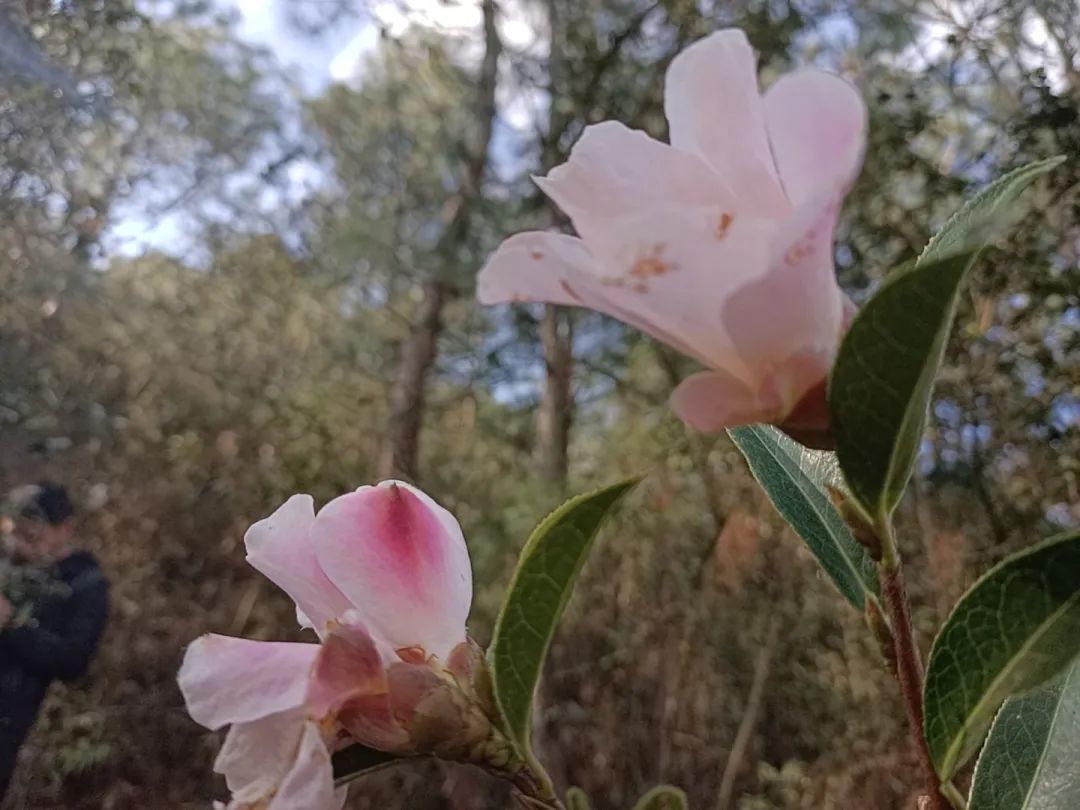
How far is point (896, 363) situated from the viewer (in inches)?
8.5

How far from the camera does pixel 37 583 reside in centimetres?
150

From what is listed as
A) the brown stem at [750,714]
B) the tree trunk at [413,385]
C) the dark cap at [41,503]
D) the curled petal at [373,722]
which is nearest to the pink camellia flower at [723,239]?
the curled petal at [373,722]

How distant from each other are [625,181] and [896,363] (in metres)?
0.07

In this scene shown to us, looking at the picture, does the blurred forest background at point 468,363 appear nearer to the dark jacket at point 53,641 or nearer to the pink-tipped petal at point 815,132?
the dark jacket at point 53,641

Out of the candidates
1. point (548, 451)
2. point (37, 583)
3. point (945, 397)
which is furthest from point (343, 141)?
point (945, 397)

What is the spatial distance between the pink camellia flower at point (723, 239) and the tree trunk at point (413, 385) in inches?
73.5

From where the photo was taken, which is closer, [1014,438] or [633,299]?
[633,299]

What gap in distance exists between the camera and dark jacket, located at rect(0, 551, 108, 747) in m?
1.43

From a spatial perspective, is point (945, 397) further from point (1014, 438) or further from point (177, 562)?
point (177, 562)

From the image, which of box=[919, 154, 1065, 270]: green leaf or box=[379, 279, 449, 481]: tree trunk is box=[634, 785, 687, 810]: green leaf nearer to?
box=[919, 154, 1065, 270]: green leaf

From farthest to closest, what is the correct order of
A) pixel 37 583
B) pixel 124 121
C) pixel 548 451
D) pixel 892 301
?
pixel 548 451 → pixel 124 121 → pixel 37 583 → pixel 892 301

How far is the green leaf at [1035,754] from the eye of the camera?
0.30 metres

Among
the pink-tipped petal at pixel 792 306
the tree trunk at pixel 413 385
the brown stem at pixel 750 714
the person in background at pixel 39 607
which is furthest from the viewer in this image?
the tree trunk at pixel 413 385

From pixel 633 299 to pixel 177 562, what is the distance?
84.0 inches
